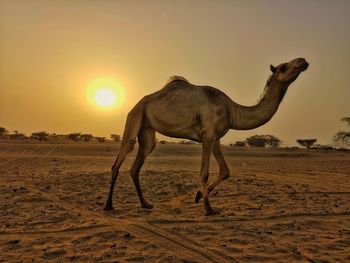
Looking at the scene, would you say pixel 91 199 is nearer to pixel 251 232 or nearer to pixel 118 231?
pixel 118 231

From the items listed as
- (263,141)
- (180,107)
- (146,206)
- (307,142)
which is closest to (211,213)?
(146,206)

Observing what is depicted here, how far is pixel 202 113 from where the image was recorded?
909 cm

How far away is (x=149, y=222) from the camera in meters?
7.79

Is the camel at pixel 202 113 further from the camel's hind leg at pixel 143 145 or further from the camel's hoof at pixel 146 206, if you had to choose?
the camel's hind leg at pixel 143 145

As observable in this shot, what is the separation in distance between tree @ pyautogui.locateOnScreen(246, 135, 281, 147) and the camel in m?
46.7

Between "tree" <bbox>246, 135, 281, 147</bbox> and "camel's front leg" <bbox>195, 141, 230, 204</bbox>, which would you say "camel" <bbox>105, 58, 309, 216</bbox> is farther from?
"tree" <bbox>246, 135, 281, 147</bbox>

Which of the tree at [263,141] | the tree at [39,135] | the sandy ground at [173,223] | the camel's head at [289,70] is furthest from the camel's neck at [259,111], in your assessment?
the tree at [263,141]

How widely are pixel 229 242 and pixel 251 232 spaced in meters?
0.66

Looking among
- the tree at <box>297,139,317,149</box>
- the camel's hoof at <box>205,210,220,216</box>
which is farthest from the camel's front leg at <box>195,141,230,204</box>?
the tree at <box>297,139,317,149</box>

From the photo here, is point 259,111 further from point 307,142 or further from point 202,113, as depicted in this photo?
point 307,142

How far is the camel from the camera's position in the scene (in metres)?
9.04

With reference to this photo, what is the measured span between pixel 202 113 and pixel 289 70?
193 centimetres

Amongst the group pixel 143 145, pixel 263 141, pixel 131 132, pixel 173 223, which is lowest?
pixel 173 223

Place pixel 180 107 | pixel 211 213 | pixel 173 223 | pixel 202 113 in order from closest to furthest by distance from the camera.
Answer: pixel 173 223, pixel 211 213, pixel 202 113, pixel 180 107
